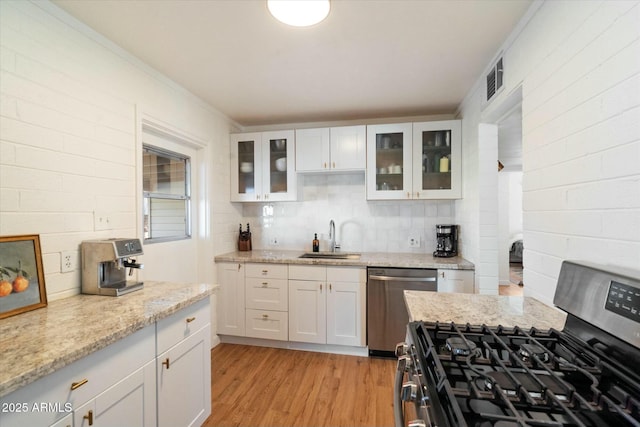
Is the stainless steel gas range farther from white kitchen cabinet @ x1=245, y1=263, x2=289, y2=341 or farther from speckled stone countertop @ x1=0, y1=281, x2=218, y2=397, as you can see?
white kitchen cabinet @ x1=245, y1=263, x2=289, y2=341

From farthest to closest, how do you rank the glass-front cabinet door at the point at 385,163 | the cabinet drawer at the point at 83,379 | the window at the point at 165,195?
1. the glass-front cabinet door at the point at 385,163
2. the window at the point at 165,195
3. the cabinet drawer at the point at 83,379

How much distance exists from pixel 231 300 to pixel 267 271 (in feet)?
1.68

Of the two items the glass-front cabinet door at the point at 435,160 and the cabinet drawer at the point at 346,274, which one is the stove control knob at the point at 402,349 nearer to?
the cabinet drawer at the point at 346,274

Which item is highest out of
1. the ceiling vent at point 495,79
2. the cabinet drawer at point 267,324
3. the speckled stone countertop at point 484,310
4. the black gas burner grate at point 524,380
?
the ceiling vent at point 495,79

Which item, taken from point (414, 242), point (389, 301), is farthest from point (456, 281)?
point (414, 242)

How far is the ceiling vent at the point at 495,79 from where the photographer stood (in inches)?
72.2

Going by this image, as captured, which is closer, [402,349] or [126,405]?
[402,349]

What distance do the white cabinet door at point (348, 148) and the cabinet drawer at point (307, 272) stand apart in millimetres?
1073

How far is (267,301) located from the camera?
282 cm

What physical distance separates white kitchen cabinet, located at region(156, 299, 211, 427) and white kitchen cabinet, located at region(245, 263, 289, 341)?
1068 millimetres

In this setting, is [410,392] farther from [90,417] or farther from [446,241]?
[446,241]

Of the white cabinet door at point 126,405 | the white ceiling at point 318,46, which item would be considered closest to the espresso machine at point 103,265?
the white cabinet door at point 126,405

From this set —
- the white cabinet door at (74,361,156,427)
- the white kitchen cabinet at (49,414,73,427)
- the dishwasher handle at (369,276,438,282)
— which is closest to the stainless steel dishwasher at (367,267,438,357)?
the dishwasher handle at (369,276,438,282)

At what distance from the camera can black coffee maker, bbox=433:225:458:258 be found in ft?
9.24
